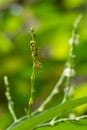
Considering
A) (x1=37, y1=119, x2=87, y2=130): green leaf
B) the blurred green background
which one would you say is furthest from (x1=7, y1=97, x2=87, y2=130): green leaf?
the blurred green background

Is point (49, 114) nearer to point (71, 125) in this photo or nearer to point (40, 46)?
point (71, 125)

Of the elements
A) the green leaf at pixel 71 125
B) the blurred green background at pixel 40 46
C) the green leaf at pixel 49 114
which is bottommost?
the green leaf at pixel 71 125

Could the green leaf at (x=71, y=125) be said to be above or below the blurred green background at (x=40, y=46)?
below

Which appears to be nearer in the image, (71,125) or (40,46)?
(71,125)

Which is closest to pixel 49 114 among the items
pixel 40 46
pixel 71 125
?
pixel 71 125

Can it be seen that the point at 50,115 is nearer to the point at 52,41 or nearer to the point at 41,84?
the point at 41,84

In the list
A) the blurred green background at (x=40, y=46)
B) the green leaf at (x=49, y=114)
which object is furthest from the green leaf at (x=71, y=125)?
the blurred green background at (x=40, y=46)

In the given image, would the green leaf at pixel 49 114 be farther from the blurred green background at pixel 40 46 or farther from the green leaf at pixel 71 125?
the blurred green background at pixel 40 46

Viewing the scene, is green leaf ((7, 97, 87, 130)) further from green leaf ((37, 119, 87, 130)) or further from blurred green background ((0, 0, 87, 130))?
blurred green background ((0, 0, 87, 130))

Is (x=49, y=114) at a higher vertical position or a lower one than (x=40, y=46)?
lower
